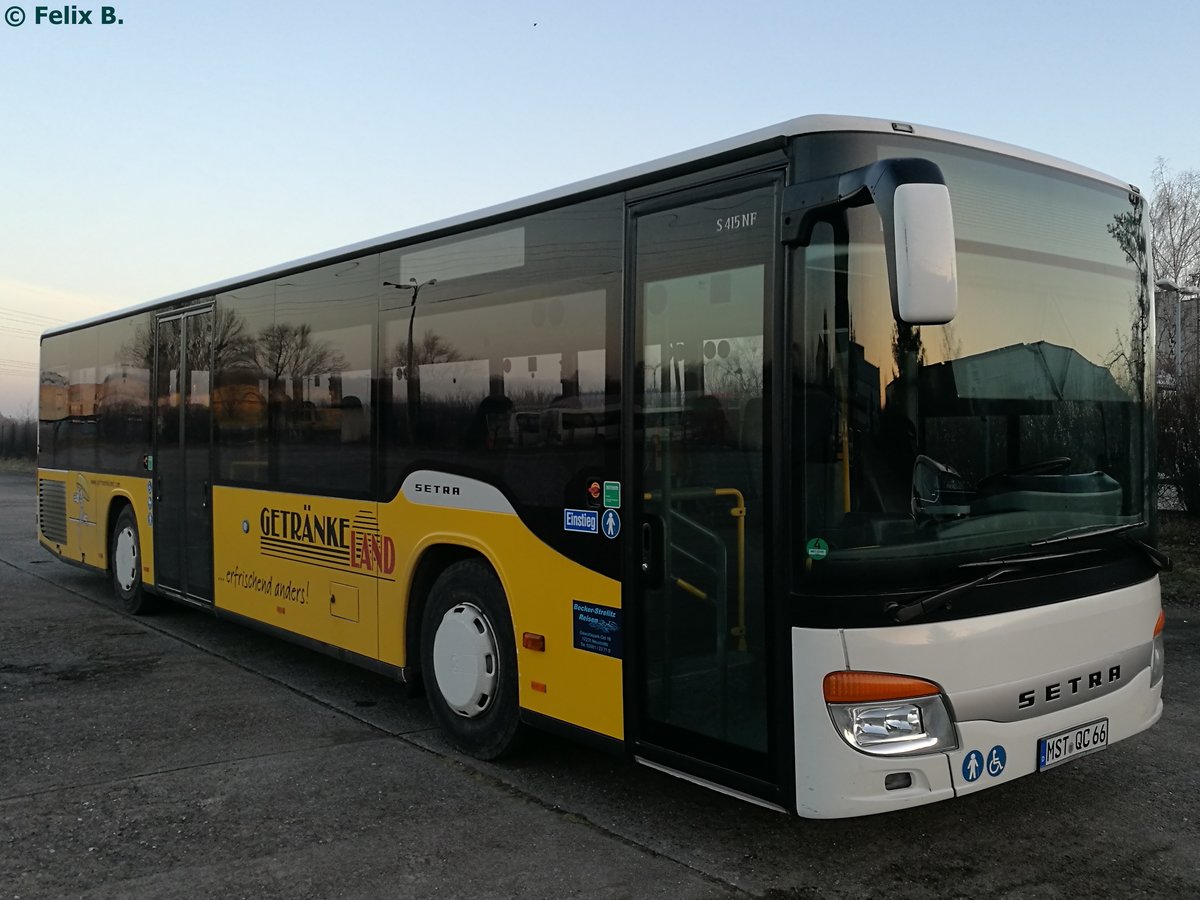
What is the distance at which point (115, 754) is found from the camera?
18.7ft

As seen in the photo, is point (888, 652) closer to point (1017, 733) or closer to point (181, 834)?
point (1017, 733)

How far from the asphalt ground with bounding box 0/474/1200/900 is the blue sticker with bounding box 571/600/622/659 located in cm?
75

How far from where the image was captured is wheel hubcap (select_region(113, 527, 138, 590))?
983 cm

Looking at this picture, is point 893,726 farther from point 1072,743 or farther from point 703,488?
point 703,488

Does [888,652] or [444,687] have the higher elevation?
[888,652]

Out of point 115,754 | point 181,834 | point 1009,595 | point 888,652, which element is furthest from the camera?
point 115,754

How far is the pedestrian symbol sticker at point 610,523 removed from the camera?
4645 mm

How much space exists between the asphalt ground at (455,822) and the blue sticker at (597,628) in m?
0.75

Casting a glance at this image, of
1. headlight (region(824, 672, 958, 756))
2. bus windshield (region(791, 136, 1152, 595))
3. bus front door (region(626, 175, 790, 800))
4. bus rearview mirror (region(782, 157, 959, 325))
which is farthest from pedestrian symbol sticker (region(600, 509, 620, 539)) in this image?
bus rearview mirror (region(782, 157, 959, 325))

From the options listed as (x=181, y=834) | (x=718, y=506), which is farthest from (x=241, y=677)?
(x=718, y=506)

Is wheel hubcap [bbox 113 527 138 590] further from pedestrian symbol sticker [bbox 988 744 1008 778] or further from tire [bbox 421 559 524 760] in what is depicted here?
pedestrian symbol sticker [bbox 988 744 1008 778]

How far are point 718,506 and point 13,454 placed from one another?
2276 inches

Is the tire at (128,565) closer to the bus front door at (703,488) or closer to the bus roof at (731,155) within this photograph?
the bus roof at (731,155)

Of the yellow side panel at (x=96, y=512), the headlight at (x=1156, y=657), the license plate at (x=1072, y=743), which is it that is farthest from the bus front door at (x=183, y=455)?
the headlight at (x=1156, y=657)
